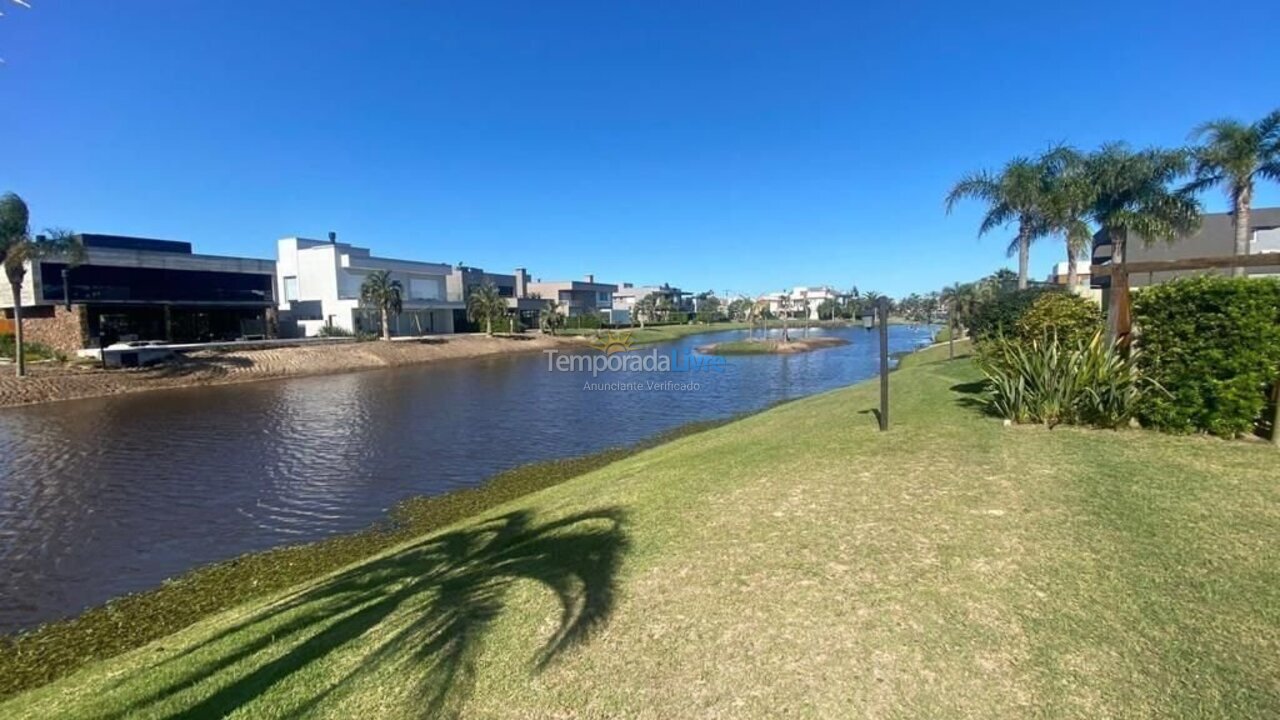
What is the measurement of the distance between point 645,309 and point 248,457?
97.0m

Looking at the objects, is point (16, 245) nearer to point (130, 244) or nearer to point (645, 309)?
point (130, 244)

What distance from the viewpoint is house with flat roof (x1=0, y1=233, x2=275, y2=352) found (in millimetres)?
42031

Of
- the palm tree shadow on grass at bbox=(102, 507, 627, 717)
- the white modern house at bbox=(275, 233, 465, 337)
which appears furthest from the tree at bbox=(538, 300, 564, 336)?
the palm tree shadow on grass at bbox=(102, 507, 627, 717)

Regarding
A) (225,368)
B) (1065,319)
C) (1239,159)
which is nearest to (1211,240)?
(1239,159)

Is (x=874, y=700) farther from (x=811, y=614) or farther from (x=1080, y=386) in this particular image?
(x=1080, y=386)

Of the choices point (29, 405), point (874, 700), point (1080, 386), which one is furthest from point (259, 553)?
point (29, 405)

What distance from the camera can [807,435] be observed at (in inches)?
391

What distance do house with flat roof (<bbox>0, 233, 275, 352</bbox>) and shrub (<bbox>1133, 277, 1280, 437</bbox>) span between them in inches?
1934

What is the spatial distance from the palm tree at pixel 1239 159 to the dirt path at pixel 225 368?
49548 millimetres

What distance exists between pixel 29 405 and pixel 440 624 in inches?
1449

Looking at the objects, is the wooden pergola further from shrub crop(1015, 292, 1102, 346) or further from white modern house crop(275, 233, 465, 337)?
white modern house crop(275, 233, 465, 337)

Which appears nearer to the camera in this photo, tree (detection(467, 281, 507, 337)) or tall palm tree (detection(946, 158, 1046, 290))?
tall palm tree (detection(946, 158, 1046, 290))

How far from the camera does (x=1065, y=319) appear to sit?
9.91 m

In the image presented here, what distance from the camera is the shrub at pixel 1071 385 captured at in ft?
26.6
